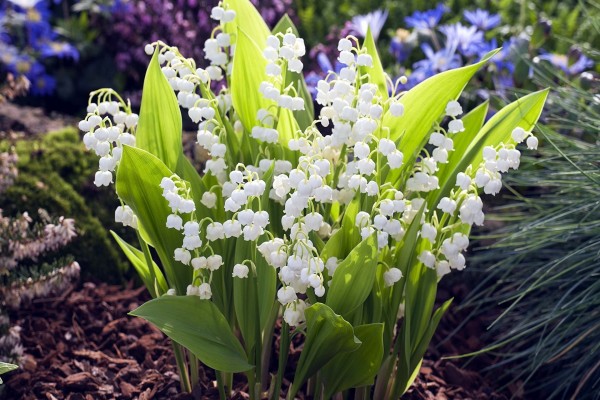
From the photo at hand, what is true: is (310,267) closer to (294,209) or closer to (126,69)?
(294,209)

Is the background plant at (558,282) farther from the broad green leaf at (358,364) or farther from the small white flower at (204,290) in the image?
the small white flower at (204,290)

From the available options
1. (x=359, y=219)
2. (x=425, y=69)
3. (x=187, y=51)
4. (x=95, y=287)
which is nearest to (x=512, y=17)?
(x=425, y=69)

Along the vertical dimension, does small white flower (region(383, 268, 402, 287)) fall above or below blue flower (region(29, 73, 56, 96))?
below

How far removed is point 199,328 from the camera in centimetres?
194

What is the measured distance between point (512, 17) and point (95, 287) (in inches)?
129

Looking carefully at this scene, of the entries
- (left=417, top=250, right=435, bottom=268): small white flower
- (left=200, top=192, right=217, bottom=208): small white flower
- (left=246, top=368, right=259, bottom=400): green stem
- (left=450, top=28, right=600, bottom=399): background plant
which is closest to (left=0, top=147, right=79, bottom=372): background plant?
(left=200, top=192, right=217, bottom=208): small white flower

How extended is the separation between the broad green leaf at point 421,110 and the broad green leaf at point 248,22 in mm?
461

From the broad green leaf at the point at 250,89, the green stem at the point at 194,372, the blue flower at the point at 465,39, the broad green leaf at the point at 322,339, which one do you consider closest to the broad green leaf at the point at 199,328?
the broad green leaf at the point at 322,339

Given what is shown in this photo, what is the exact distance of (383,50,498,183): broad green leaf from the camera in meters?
2.03

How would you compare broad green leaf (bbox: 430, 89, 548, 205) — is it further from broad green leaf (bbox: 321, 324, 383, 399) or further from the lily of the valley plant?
broad green leaf (bbox: 321, 324, 383, 399)

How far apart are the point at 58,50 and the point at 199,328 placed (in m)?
2.60

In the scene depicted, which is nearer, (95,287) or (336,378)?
(336,378)

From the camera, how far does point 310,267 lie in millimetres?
1744

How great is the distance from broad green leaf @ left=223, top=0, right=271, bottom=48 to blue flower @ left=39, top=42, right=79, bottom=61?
83.2 inches
